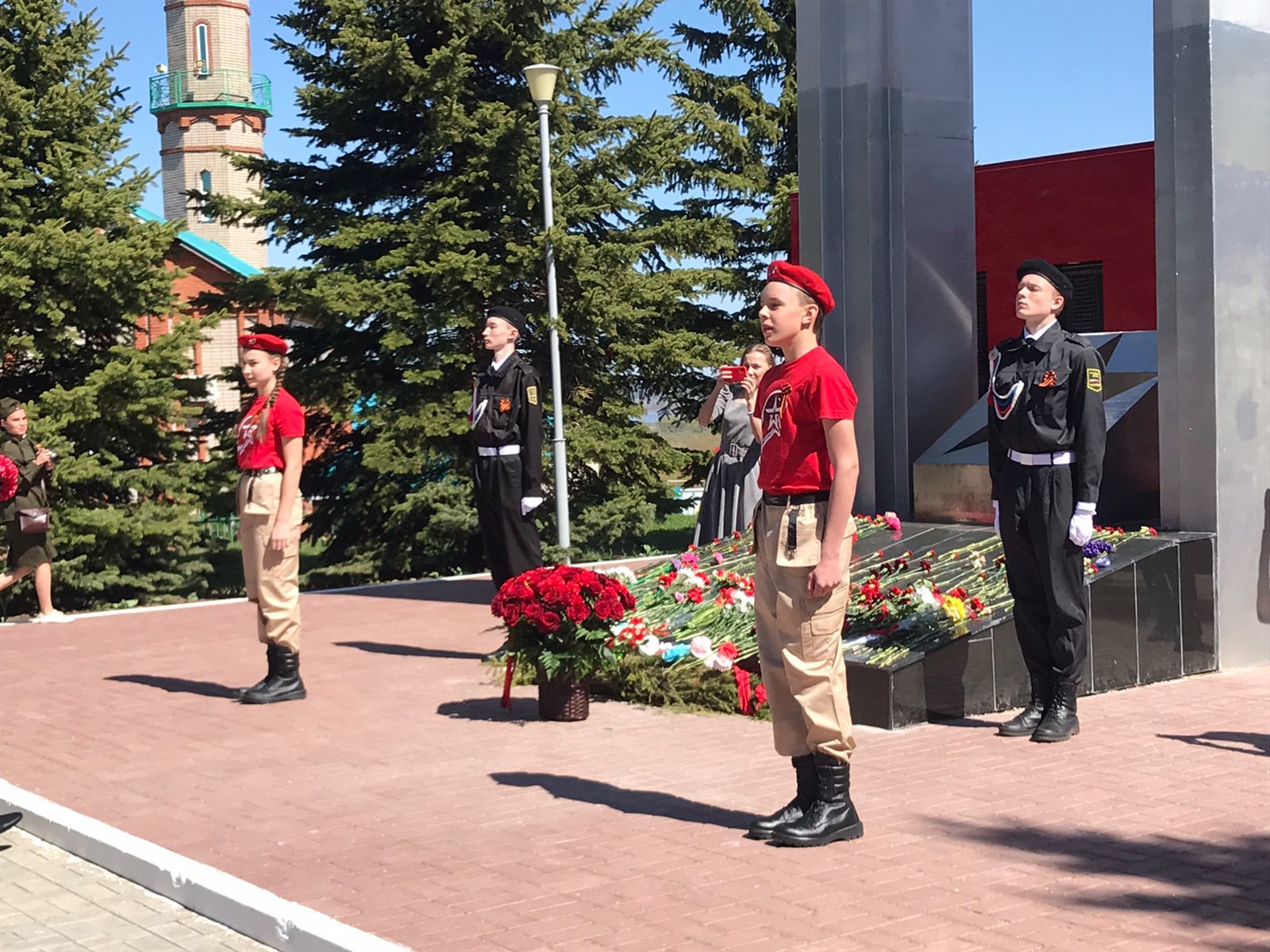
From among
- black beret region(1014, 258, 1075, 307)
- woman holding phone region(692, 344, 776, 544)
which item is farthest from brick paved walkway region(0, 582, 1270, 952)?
woman holding phone region(692, 344, 776, 544)

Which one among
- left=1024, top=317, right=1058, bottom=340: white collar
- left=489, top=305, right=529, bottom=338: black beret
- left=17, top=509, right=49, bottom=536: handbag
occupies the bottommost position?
left=17, top=509, right=49, bottom=536: handbag

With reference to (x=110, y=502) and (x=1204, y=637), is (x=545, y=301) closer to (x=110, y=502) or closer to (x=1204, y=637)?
(x=110, y=502)

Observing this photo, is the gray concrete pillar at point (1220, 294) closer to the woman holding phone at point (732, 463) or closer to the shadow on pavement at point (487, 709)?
the woman holding phone at point (732, 463)

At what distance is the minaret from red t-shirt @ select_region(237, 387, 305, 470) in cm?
6238

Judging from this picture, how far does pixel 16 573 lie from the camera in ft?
45.2

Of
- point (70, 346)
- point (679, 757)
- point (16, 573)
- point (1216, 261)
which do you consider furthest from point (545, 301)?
point (679, 757)

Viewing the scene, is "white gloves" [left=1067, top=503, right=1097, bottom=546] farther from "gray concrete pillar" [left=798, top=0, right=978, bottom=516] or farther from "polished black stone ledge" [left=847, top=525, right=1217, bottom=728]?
"gray concrete pillar" [left=798, top=0, right=978, bottom=516]

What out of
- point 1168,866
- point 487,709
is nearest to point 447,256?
point 487,709

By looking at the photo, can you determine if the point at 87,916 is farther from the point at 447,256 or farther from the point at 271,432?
the point at 447,256

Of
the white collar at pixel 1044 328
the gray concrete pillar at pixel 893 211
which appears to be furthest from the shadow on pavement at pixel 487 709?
the gray concrete pillar at pixel 893 211

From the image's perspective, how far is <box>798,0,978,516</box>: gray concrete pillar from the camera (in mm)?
12031

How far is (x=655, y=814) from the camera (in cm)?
633

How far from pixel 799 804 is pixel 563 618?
250cm

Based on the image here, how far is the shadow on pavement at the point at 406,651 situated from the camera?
1095cm
